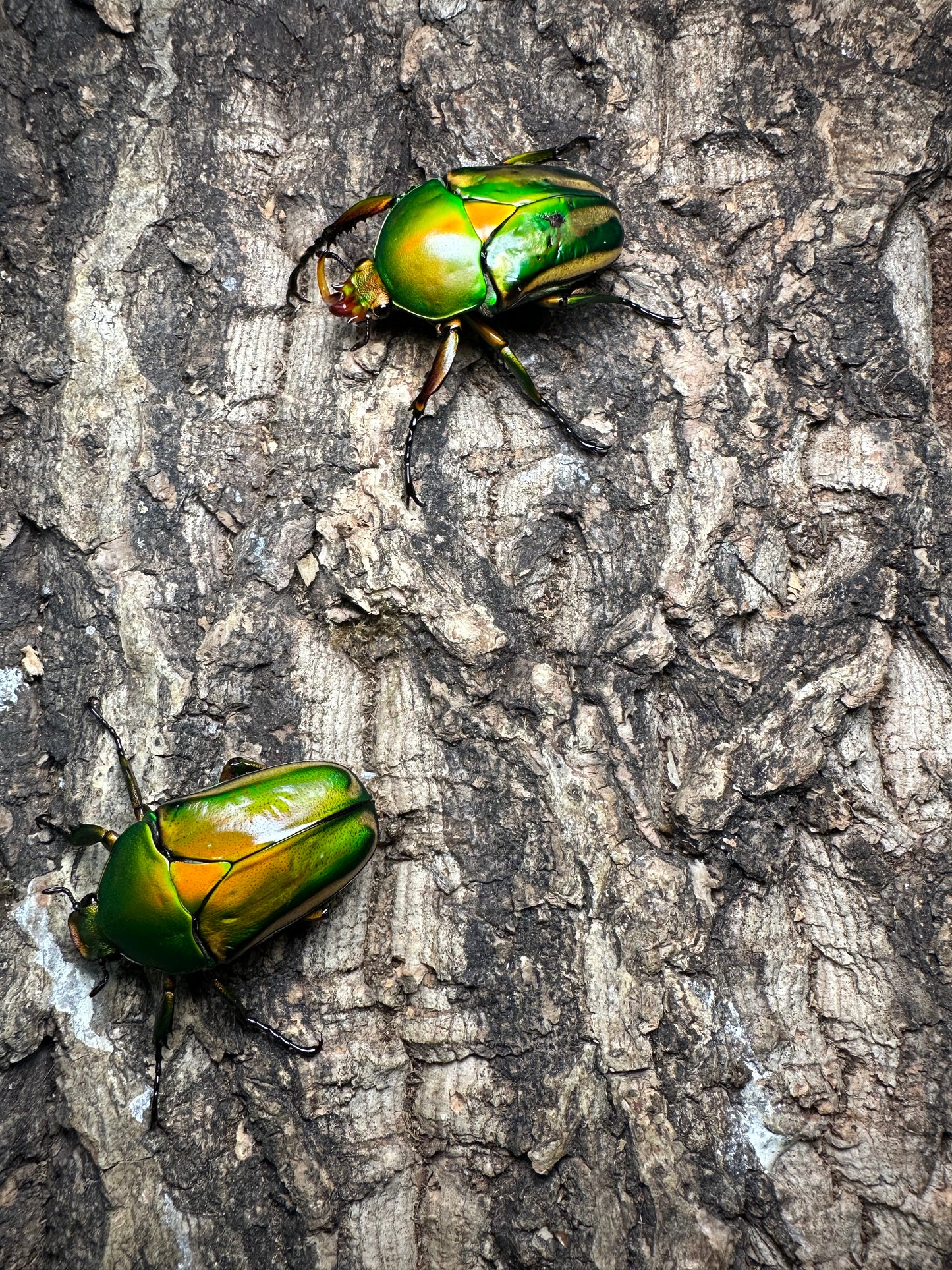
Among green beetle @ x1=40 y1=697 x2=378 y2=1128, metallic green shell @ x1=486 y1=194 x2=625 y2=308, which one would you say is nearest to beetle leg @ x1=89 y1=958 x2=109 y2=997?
green beetle @ x1=40 y1=697 x2=378 y2=1128

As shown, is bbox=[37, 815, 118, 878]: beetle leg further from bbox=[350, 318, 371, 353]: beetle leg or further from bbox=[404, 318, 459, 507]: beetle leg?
bbox=[350, 318, 371, 353]: beetle leg

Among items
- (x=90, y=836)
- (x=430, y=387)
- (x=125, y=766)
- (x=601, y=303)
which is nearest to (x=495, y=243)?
(x=601, y=303)

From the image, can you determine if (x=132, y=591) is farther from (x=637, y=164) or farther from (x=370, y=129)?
(x=637, y=164)

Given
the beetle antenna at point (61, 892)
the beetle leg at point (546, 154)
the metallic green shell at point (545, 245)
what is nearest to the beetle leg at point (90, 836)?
the beetle antenna at point (61, 892)

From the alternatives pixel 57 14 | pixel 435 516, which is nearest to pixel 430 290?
pixel 435 516

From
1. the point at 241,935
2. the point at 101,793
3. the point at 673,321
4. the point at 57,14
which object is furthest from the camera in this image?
the point at 57,14

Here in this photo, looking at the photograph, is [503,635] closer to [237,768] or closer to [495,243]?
[237,768]

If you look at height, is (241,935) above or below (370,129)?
below
